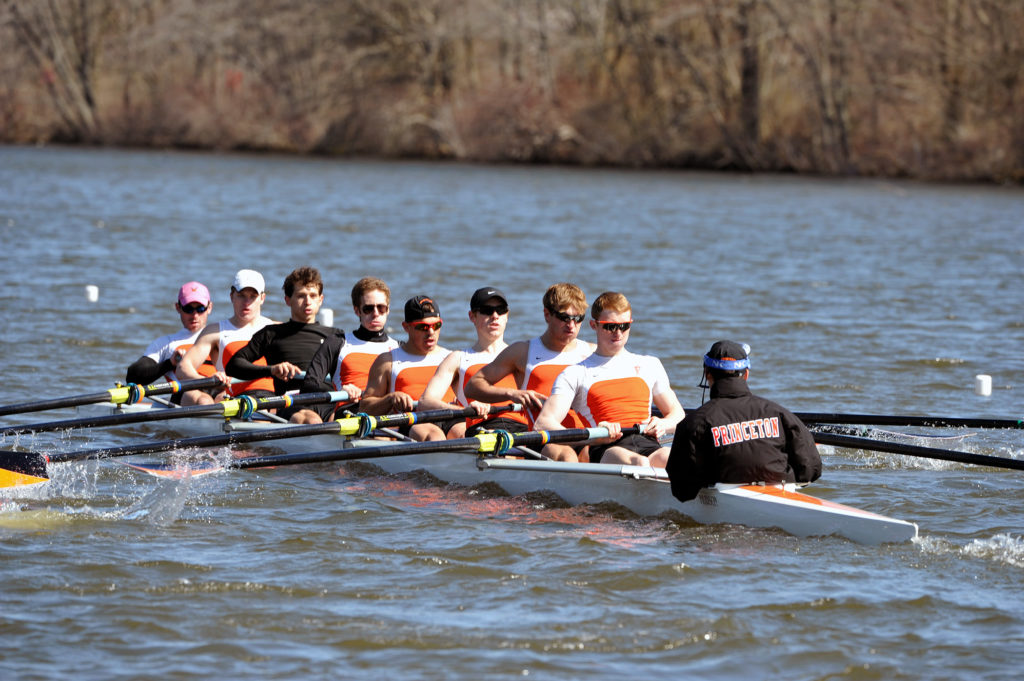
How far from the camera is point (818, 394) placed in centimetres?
1205

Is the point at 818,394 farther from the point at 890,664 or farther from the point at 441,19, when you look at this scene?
the point at 441,19

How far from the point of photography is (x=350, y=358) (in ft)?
31.7

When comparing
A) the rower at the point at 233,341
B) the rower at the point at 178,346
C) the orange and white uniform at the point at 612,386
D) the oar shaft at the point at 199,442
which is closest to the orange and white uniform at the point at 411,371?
the oar shaft at the point at 199,442

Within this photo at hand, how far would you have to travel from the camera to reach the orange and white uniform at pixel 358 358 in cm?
964

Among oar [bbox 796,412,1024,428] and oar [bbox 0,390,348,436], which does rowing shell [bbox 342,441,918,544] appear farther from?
oar [bbox 796,412,1024,428]

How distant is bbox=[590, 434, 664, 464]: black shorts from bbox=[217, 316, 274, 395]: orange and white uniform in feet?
10.0

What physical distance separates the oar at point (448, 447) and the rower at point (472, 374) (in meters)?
0.53

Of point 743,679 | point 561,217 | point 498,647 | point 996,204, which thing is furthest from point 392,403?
point 996,204

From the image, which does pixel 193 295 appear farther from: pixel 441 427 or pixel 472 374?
pixel 472 374

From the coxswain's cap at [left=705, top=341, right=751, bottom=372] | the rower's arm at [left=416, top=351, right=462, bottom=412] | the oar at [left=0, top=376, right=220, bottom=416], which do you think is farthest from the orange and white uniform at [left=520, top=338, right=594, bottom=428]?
the oar at [left=0, top=376, right=220, bottom=416]

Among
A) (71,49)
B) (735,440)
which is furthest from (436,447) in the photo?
(71,49)

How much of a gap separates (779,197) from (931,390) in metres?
22.8

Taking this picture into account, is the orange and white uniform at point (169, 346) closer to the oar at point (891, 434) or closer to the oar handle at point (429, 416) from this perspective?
the oar handle at point (429, 416)

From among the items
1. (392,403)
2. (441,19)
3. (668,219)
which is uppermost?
(441,19)
